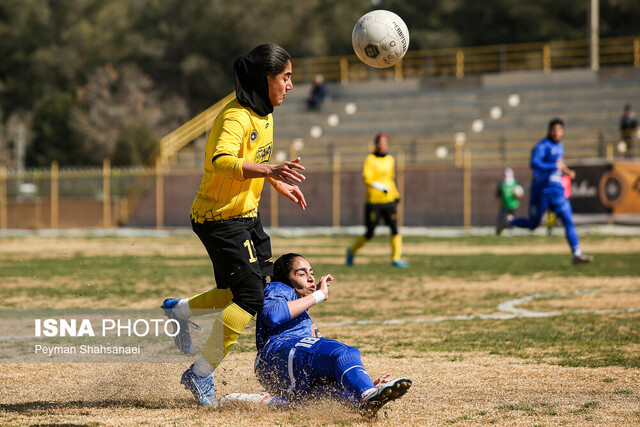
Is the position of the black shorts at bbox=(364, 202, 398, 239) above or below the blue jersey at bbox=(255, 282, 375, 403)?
above

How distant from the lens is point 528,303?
9.87 meters

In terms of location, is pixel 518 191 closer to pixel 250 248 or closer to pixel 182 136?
pixel 182 136

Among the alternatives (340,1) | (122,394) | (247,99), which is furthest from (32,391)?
(340,1)

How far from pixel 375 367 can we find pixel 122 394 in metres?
1.79

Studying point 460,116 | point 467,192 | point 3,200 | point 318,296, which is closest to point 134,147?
point 3,200

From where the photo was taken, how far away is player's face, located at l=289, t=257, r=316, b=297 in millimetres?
5297

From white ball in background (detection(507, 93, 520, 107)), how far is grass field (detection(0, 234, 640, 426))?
63.4ft

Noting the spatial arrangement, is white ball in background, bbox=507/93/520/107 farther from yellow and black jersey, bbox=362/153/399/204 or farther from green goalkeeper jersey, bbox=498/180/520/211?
yellow and black jersey, bbox=362/153/399/204

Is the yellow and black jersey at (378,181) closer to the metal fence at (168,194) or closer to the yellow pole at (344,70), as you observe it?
the metal fence at (168,194)

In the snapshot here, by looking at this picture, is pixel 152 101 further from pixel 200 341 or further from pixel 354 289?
pixel 200 341

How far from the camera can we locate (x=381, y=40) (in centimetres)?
646

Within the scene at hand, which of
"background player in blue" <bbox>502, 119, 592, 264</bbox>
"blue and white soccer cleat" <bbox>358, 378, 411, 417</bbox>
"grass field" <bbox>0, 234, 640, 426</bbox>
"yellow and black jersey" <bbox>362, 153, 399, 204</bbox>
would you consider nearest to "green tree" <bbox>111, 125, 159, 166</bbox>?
"grass field" <bbox>0, 234, 640, 426</bbox>

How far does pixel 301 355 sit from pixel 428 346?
2.43 meters

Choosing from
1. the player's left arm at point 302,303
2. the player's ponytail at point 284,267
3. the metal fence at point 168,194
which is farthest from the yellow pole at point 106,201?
the player's left arm at point 302,303
